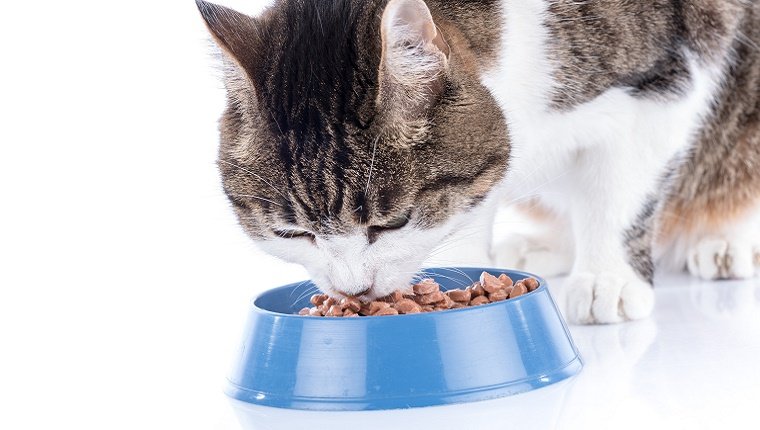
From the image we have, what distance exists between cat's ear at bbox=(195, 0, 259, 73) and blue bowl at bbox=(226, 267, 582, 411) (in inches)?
14.3

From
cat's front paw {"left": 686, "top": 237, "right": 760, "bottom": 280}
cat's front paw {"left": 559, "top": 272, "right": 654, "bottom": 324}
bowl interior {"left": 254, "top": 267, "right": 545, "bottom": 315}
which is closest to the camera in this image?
bowl interior {"left": 254, "top": 267, "right": 545, "bottom": 315}

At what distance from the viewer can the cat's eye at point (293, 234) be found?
4.67ft

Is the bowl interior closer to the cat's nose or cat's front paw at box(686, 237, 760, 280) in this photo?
the cat's nose

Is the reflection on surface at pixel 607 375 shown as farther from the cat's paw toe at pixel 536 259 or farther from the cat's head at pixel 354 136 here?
the cat's paw toe at pixel 536 259

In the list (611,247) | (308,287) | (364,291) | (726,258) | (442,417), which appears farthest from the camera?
(726,258)

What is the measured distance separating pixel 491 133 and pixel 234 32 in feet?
1.32

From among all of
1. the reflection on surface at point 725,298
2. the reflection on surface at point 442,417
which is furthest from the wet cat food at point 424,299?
the reflection on surface at point 725,298

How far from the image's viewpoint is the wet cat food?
1.44m

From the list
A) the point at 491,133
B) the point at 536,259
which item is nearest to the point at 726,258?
the point at 536,259

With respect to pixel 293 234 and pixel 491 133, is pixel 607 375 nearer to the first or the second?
pixel 491 133

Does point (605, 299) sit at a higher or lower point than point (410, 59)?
lower

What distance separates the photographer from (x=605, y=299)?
182cm

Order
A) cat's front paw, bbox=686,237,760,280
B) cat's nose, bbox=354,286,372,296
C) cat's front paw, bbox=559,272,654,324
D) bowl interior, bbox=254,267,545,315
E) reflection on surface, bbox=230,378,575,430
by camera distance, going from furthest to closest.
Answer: cat's front paw, bbox=686,237,760,280, cat's front paw, bbox=559,272,654,324, bowl interior, bbox=254,267,545,315, cat's nose, bbox=354,286,372,296, reflection on surface, bbox=230,378,575,430

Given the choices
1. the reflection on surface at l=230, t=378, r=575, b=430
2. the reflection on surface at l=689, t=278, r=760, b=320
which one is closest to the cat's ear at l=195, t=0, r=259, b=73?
the reflection on surface at l=230, t=378, r=575, b=430
